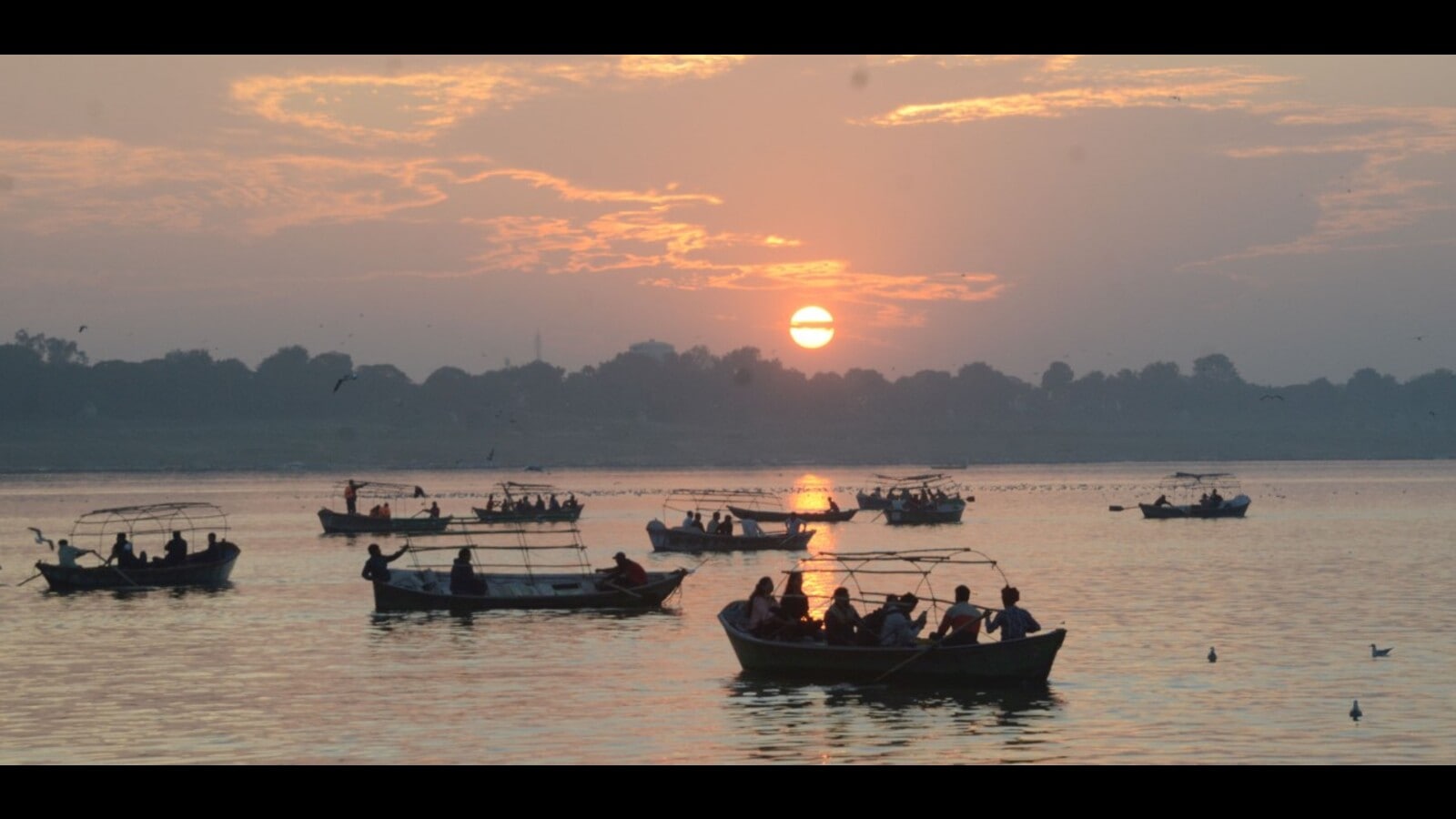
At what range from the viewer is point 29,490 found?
190 metres

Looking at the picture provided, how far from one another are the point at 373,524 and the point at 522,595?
148 feet

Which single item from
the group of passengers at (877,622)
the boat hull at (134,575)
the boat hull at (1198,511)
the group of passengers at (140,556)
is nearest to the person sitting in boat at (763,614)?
the group of passengers at (877,622)

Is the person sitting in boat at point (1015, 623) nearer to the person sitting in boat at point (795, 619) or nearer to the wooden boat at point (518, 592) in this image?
the person sitting in boat at point (795, 619)

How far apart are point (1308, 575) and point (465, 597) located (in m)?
32.7

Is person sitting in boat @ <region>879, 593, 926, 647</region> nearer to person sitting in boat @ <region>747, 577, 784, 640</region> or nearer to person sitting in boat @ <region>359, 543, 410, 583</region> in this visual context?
person sitting in boat @ <region>747, 577, 784, 640</region>

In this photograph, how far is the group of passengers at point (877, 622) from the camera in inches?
1121

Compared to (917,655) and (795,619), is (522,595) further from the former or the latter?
(917,655)

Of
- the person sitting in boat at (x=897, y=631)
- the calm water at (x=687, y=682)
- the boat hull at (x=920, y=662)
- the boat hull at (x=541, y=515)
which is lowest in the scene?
the calm water at (x=687, y=682)

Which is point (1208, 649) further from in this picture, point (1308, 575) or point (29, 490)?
point (29, 490)

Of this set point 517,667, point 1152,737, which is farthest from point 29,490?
point 1152,737

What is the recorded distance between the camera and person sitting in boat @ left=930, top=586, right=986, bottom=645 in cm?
2842

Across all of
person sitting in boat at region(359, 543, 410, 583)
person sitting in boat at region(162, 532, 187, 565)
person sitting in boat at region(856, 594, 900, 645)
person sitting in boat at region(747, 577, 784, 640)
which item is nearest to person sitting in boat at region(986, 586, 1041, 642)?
person sitting in boat at region(856, 594, 900, 645)

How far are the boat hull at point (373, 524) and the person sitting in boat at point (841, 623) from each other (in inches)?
2222

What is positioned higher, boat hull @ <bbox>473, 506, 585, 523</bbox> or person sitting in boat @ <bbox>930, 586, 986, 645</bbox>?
boat hull @ <bbox>473, 506, 585, 523</bbox>
